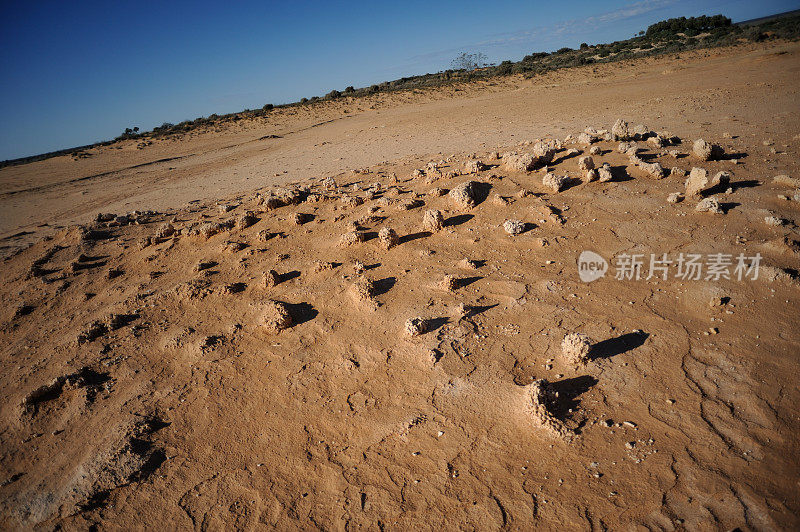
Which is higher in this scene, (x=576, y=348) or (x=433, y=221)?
(x=433, y=221)

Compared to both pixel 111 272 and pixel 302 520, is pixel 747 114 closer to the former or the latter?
pixel 302 520

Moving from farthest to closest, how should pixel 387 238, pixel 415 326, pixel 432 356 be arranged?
1. pixel 387 238
2. pixel 415 326
3. pixel 432 356

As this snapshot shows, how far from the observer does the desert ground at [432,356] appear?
2.11m

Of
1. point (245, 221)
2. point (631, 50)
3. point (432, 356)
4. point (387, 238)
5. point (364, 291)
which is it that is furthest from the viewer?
point (631, 50)

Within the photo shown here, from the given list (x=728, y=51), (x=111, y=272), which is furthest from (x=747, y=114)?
(x=728, y=51)

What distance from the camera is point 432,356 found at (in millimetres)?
2818

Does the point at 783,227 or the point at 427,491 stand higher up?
the point at 783,227

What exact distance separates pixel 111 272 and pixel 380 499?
14.9 ft

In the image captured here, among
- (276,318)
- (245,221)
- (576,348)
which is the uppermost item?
(245,221)

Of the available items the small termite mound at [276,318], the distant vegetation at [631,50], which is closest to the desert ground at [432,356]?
the small termite mound at [276,318]

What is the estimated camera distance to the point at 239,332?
11.1ft

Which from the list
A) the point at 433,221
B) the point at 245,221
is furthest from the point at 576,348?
the point at 245,221

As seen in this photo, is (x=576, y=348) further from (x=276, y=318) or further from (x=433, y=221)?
(x=276, y=318)

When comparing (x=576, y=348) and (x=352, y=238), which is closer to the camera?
(x=576, y=348)
